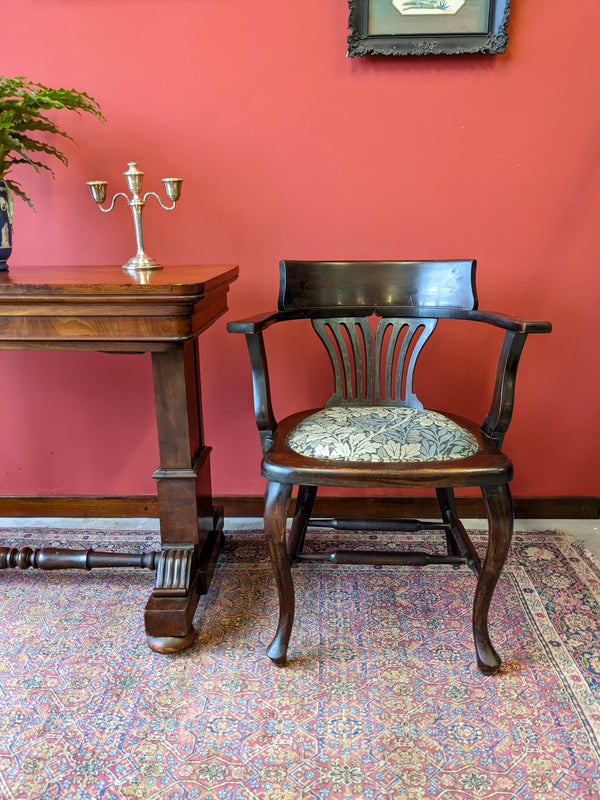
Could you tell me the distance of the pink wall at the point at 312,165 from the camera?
73.8 inches

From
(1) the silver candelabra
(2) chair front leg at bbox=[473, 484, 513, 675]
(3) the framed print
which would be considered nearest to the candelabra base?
(1) the silver candelabra

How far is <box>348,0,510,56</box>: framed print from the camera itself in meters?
1.82

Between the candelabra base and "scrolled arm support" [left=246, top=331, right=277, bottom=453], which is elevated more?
the candelabra base

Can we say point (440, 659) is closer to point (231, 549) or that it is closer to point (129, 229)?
point (231, 549)

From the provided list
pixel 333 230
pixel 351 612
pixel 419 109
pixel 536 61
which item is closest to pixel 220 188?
pixel 333 230

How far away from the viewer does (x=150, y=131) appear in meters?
1.95

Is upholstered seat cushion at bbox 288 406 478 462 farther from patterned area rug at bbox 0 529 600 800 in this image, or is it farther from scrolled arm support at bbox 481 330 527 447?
patterned area rug at bbox 0 529 600 800

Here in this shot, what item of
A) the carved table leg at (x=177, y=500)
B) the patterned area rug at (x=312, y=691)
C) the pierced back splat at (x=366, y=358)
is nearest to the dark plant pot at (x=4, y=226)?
the carved table leg at (x=177, y=500)

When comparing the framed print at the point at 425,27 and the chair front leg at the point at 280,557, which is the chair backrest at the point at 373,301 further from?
the framed print at the point at 425,27

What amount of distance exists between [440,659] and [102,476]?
1410 mm

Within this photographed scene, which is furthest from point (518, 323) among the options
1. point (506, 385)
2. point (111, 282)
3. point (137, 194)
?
point (137, 194)

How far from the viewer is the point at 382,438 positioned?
1.41m

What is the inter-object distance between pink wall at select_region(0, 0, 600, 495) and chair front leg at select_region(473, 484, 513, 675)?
85cm

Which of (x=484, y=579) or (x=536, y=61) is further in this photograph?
(x=536, y=61)
